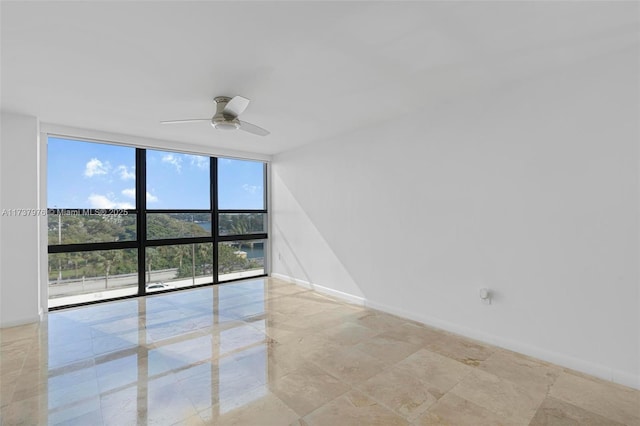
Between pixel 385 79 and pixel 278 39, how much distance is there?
3.57 feet

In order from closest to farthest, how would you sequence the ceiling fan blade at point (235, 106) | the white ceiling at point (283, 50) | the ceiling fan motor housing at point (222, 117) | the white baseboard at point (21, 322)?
1. the white ceiling at point (283, 50)
2. the ceiling fan blade at point (235, 106)
3. the ceiling fan motor housing at point (222, 117)
4. the white baseboard at point (21, 322)

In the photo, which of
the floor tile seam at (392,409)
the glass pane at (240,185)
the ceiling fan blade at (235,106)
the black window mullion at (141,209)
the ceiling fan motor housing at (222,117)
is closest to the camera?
the floor tile seam at (392,409)

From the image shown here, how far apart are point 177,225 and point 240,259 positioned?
1.35 meters

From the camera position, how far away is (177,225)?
5.08 m

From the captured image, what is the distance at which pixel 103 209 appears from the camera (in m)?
4.44

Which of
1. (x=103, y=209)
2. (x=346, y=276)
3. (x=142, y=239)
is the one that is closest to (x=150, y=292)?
(x=142, y=239)

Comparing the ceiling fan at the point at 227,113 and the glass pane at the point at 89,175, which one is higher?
the ceiling fan at the point at 227,113

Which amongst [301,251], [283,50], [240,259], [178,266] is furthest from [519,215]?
[178,266]

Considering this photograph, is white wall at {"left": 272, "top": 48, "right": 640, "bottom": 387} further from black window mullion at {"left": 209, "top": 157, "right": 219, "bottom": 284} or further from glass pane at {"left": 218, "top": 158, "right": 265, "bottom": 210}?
black window mullion at {"left": 209, "top": 157, "right": 219, "bottom": 284}

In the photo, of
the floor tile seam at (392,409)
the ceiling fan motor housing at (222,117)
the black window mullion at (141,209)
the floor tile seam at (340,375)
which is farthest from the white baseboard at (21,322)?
the floor tile seam at (392,409)

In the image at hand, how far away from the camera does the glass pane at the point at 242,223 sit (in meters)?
5.60

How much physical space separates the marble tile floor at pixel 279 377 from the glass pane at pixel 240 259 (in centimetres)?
190

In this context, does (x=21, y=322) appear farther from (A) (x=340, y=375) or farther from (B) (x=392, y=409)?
(B) (x=392, y=409)

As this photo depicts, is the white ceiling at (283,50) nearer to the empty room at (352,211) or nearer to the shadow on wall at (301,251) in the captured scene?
the empty room at (352,211)
